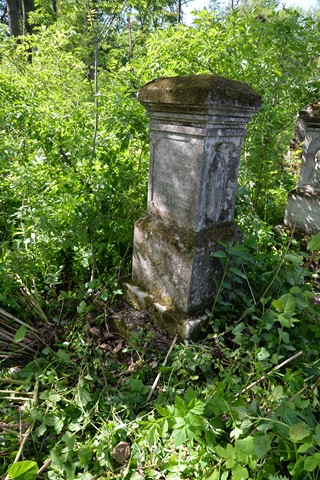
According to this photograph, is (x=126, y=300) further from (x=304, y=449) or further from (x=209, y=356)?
(x=304, y=449)

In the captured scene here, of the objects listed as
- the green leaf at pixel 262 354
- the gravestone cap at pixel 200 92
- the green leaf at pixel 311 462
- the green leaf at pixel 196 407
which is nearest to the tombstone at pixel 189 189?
the gravestone cap at pixel 200 92

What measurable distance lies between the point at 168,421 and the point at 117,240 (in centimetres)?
153

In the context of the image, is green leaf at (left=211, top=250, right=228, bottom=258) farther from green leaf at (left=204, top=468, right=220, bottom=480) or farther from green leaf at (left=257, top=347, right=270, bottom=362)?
green leaf at (left=204, top=468, right=220, bottom=480)

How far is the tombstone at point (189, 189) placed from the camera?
177 centimetres

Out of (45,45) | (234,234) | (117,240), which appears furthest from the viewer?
(45,45)

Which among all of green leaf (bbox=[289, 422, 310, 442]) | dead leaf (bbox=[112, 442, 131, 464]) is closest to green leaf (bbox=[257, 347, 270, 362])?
green leaf (bbox=[289, 422, 310, 442])

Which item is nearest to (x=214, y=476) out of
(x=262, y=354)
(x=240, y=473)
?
(x=240, y=473)

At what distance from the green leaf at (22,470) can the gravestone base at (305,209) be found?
342 cm

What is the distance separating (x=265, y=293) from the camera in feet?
7.00

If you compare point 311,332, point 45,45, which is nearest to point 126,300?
point 311,332

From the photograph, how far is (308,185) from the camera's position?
12.9 ft

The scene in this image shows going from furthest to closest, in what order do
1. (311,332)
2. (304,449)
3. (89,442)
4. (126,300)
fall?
1. (126,300)
2. (311,332)
3. (89,442)
4. (304,449)

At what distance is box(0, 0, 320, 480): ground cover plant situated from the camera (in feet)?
4.75

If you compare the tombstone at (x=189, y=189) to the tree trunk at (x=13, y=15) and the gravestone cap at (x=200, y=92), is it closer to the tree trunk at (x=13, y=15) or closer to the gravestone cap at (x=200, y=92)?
the gravestone cap at (x=200, y=92)
